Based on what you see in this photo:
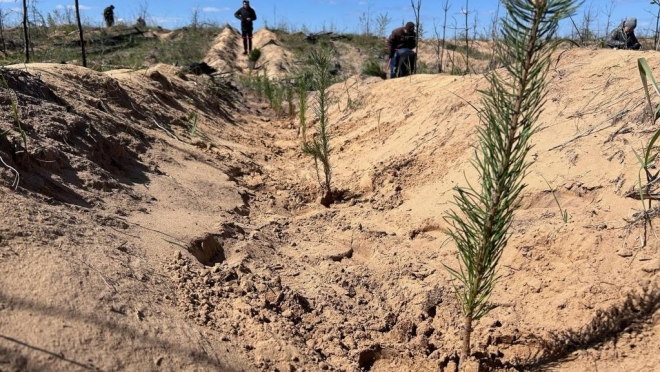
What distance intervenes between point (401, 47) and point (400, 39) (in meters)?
0.15

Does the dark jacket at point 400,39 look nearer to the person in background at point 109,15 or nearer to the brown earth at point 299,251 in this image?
the brown earth at point 299,251

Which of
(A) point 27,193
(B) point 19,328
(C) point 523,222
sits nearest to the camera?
(B) point 19,328

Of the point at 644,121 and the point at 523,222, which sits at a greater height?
the point at 644,121

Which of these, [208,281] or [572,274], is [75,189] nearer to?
[208,281]

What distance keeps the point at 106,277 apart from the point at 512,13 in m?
1.71

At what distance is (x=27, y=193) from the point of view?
7.45ft

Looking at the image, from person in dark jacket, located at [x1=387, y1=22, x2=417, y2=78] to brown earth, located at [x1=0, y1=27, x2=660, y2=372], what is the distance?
4.31 m

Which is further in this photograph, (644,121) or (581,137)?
(581,137)

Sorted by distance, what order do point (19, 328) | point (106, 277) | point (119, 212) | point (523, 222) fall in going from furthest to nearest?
1. point (523, 222)
2. point (119, 212)
3. point (106, 277)
4. point (19, 328)

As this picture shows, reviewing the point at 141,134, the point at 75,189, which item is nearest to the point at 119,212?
the point at 75,189

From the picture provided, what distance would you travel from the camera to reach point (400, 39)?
8.95m

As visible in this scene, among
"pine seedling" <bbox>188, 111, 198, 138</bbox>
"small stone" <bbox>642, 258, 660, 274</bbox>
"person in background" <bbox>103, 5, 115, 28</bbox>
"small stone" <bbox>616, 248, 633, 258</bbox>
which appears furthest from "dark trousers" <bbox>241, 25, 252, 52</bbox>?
"small stone" <bbox>642, 258, 660, 274</bbox>

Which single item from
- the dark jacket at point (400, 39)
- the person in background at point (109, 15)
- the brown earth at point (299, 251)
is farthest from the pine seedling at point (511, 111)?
the person in background at point (109, 15)

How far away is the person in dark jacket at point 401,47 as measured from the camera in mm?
8820
